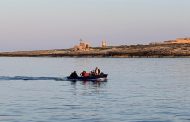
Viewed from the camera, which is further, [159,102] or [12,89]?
[12,89]

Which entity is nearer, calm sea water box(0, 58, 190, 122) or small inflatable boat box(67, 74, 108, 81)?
calm sea water box(0, 58, 190, 122)

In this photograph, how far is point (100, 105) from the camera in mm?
40562

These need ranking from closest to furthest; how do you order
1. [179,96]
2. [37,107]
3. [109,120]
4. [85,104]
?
1. [109,120]
2. [37,107]
3. [85,104]
4. [179,96]

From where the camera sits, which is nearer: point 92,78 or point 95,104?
point 95,104

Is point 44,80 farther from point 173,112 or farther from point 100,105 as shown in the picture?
point 173,112

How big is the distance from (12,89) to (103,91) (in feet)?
30.5

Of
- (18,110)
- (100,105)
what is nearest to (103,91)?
(100,105)

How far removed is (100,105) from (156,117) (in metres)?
7.20

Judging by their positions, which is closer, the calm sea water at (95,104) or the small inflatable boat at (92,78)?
the calm sea water at (95,104)

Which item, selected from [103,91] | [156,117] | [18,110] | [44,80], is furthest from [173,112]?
[44,80]

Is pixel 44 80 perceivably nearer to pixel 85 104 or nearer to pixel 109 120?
pixel 85 104

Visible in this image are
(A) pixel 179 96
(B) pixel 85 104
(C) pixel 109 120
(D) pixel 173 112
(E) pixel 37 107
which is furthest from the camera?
(A) pixel 179 96

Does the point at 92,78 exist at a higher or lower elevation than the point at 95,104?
higher

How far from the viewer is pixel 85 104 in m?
41.6
